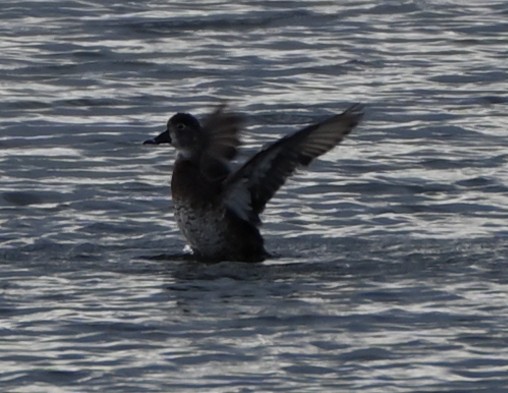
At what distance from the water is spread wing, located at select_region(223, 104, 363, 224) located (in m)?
A: 0.40

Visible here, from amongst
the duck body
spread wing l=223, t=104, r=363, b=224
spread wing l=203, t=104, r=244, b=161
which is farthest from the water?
spread wing l=203, t=104, r=244, b=161

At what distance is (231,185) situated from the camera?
39.7 ft

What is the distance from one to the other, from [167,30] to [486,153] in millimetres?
4651

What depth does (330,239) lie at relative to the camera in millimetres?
12312

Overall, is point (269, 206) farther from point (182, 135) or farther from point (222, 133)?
point (182, 135)

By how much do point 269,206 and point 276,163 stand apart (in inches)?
53.5

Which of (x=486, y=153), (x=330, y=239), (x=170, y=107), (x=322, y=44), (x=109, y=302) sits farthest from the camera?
(x=322, y=44)

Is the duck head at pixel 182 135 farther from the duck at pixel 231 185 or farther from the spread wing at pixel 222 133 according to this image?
the spread wing at pixel 222 133

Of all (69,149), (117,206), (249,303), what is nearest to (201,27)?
(69,149)

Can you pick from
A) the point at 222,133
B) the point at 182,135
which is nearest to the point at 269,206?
the point at 222,133

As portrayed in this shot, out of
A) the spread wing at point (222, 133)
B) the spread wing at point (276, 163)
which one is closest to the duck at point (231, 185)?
the spread wing at point (276, 163)

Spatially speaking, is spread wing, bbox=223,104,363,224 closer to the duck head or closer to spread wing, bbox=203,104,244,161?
the duck head

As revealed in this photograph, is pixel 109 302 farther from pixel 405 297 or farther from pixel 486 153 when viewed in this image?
pixel 486 153

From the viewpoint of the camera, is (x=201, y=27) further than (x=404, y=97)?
Yes
